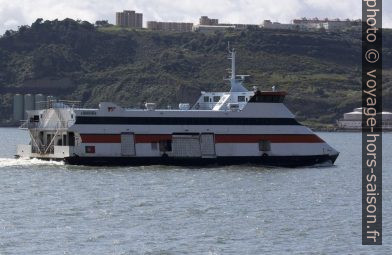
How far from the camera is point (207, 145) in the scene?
71688mm

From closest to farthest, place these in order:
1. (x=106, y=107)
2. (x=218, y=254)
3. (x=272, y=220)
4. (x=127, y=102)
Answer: (x=218, y=254) < (x=272, y=220) < (x=106, y=107) < (x=127, y=102)

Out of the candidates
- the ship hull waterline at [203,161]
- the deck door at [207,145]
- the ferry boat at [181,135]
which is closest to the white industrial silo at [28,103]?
the ferry boat at [181,135]

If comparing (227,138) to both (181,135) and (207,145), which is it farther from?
(181,135)

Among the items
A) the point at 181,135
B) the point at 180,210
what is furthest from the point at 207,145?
the point at 180,210

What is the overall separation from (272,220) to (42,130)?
29243 millimetres

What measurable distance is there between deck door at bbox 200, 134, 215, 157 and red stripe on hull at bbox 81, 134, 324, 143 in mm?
344

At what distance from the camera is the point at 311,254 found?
39781 mm

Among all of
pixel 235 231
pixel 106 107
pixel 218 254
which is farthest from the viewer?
pixel 106 107

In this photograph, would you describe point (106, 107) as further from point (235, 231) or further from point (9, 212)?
point (235, 231)

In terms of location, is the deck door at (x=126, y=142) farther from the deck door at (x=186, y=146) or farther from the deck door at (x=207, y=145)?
the deck door at (x=207, y=145)

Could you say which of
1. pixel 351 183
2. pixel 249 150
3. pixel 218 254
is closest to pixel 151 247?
pixel 218 254

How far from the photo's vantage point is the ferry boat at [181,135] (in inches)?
2746

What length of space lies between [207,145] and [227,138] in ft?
4.16

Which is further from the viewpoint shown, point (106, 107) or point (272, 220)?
point (106, 107)
